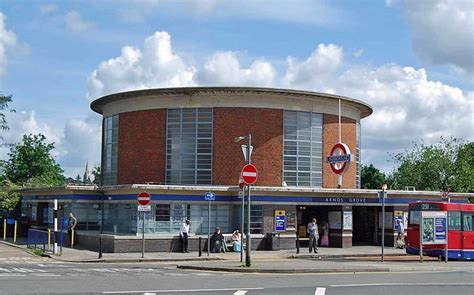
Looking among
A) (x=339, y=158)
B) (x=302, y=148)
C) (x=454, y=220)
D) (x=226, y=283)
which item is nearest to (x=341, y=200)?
(x=339, y=158)

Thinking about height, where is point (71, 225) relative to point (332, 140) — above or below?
below

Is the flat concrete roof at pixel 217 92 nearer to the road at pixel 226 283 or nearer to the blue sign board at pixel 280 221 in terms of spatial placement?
the blue sign board at pixel 280 221

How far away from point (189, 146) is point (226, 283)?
25.2 m

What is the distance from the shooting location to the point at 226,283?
19.0 meters

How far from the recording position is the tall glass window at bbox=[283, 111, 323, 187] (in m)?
44.4

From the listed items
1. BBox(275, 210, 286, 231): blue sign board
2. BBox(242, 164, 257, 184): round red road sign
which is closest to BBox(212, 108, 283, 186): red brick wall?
BBox(275, 210, 286, 231): blue sign board

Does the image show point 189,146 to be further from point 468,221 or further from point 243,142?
point 468,221

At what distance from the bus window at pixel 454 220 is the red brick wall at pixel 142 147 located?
62.0 feet

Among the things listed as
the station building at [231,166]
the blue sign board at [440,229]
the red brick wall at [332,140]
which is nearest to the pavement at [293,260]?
the blue sign board at [440,229]

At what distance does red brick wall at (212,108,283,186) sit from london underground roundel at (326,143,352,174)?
3354 mm

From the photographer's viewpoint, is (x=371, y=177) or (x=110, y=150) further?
(x=371, y=177)

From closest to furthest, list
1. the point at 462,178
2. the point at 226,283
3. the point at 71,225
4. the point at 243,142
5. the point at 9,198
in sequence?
the point at 226,283, the point at 71,225, the point at 243,142, the point at 9,198, the point at 462,178

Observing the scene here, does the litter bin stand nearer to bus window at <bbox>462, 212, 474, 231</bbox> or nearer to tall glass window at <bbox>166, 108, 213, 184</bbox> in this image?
tall glass window at <bbox>166, 108, 213, 184</bbox>

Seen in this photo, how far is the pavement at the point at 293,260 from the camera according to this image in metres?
24.7
